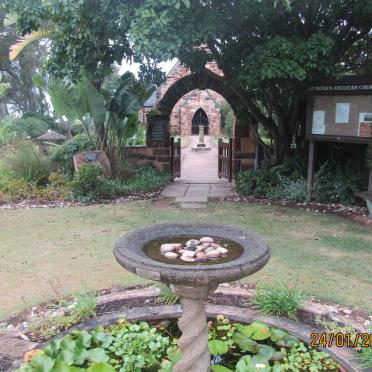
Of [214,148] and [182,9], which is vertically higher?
[182,9]

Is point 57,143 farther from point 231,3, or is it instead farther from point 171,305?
point 171,305

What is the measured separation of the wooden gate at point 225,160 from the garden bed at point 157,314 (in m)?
7.75

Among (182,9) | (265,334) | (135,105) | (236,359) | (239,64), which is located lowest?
(236,359)

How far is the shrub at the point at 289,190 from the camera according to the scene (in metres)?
8.61

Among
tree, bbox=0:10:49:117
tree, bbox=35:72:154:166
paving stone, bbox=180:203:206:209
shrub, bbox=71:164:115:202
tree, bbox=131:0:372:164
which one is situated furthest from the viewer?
tree, bbox=0:10:49:117

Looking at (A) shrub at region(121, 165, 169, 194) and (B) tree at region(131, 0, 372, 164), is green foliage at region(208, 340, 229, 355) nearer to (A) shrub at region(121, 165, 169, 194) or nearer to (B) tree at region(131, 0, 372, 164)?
(B) tree at region(131, 0, 372, 164)

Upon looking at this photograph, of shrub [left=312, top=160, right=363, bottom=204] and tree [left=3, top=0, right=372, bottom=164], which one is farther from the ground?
tree [left=3, top=0, right=372, bottom=164]

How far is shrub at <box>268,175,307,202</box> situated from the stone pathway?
1.16m

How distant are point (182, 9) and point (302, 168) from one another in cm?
461

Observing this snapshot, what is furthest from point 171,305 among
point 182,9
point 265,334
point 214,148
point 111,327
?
point 214,148

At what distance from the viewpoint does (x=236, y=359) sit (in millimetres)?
3184

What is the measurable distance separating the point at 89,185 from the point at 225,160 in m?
4.64
